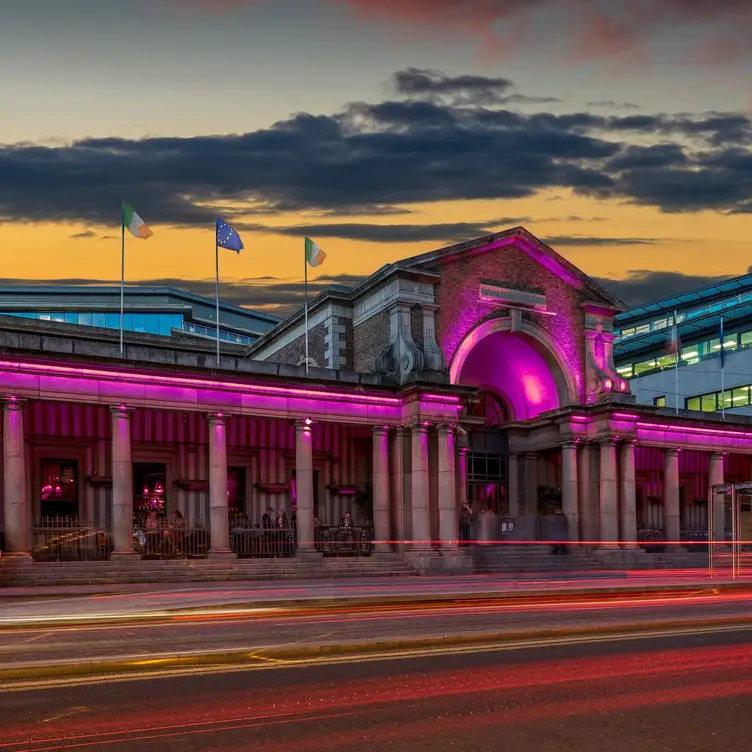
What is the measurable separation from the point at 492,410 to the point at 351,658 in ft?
110

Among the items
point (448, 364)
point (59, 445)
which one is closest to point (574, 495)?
point (448, 364)

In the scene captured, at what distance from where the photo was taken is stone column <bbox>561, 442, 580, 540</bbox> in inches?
1671

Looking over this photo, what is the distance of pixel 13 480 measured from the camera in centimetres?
3025

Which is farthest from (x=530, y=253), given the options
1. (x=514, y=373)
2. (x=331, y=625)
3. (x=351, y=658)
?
(x=351, y=658)

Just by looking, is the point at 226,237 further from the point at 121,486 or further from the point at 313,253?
the point at 121,486

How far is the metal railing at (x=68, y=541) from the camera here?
1297 inches

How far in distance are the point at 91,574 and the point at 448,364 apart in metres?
16.7

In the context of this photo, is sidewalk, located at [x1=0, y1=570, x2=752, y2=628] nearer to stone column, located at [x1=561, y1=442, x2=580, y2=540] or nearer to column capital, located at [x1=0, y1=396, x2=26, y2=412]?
column capital, located at [x1=0, y1=396, x2=26, y2=412]

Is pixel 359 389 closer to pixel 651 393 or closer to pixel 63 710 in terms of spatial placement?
pixel 63 710

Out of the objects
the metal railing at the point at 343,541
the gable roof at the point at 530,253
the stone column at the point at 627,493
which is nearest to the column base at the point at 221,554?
the metal railing at the point at 343,541

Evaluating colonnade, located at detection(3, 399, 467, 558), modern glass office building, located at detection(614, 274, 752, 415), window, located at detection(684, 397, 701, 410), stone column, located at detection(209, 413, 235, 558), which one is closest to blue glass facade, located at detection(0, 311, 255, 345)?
modern glass office building, located at detection(614, 274, 752, 415)

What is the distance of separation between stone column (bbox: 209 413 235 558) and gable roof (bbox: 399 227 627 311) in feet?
32.8

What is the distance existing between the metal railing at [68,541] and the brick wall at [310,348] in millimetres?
12618

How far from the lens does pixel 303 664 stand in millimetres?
13688
